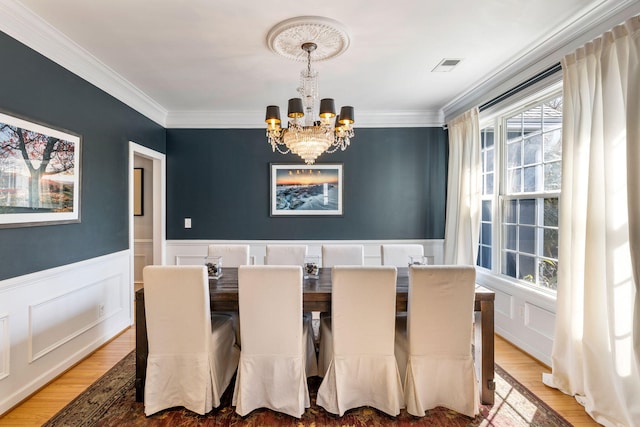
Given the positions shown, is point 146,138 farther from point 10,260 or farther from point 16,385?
point 16,385

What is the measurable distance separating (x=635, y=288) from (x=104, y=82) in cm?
445

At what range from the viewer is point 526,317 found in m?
3.09

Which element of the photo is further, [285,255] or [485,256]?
[485,256]

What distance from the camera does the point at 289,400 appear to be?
2152 mm

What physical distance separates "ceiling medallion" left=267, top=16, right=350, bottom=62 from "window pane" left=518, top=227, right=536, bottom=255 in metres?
2.39

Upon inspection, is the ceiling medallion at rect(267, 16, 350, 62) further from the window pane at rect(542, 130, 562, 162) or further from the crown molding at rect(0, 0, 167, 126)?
the window pane at rect(542, 130, 562, 162)

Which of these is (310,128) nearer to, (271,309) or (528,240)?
(271,309)

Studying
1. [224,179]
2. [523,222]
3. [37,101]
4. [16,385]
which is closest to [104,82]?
[37,101]

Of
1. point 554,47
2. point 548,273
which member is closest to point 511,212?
point 548,273

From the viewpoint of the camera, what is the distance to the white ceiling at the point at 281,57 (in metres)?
2.20

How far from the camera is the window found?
2.90 meters

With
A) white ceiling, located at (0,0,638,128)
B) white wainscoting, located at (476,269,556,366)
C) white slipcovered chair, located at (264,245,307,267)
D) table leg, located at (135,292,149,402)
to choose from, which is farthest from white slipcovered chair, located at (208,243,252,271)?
white wainscoting, located at (476,269,556,366)

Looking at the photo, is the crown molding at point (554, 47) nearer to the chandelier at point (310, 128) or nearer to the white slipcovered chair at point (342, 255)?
the chandelier at point (310, 128)

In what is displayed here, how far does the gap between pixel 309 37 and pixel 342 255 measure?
2030 mm
